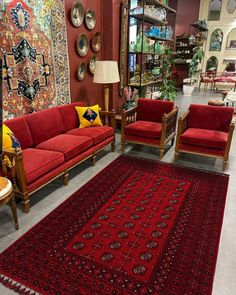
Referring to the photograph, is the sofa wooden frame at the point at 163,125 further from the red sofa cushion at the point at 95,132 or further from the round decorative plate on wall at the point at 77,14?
the round decorative plate on wall at the point at 77,14

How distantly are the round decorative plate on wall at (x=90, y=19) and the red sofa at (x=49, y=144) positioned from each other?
4.75 ft

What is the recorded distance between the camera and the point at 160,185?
3100 millimetres

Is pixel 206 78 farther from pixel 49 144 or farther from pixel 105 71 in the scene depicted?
pixel 49 144

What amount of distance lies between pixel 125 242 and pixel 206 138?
80.3 inches

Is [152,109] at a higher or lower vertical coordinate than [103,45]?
lower

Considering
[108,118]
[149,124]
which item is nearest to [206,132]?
[149,124]

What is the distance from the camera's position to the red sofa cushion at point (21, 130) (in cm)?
288

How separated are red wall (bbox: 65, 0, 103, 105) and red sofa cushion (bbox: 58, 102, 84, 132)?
476 mm

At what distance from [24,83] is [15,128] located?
2.17 ft

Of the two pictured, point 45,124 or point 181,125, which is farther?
point 181,125

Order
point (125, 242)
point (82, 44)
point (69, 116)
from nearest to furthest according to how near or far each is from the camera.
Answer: point (125, 242)
point (69, 116)
point (82, 44)

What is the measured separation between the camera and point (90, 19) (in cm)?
429

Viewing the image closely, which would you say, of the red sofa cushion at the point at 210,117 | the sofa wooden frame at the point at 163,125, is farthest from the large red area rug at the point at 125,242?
the red sofa cushion at the point at 210,117

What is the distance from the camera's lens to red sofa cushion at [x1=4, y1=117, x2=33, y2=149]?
113 inches
